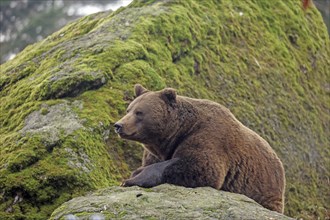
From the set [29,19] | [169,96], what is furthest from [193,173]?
[29,19]

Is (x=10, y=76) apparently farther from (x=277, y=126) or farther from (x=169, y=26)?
(x=277, y=126)

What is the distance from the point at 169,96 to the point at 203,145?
0.80 m

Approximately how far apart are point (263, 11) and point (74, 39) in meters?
3.59

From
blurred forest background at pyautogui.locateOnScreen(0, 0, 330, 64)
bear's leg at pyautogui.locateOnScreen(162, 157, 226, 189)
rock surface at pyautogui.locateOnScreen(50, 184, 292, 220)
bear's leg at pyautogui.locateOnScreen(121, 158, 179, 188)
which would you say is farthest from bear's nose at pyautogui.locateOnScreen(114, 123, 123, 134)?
blurred forest background at pyautogui.locateOnScreen(0, 0, 330, 64)

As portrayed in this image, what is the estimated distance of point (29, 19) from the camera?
30531 millimetres

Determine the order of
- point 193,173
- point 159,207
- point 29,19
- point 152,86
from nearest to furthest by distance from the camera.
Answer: point 159,207, point 193,173, point 152,86, point 29,19

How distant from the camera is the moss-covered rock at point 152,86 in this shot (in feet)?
25.6

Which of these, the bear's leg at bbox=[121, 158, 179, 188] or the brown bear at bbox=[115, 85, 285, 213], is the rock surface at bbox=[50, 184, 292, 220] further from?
the brown bear at bbox=[115, 85, 285, 213]

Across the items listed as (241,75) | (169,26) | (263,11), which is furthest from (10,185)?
(263,11)

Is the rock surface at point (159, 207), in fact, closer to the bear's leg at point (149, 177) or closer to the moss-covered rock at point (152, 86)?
the bear's leg at point (149, 177)

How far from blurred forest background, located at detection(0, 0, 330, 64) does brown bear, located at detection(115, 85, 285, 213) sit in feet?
69.5

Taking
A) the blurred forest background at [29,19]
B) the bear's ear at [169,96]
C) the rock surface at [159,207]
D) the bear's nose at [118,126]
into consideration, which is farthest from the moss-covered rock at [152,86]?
the blurred forest background at [29,19]

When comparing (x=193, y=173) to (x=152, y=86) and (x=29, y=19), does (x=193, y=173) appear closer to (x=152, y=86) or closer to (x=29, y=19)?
(x=152, y=86)

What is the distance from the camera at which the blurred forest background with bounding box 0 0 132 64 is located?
29234mm
